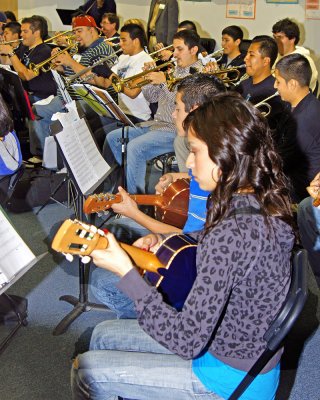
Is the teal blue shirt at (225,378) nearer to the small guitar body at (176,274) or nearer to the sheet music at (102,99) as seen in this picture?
the small guitar body at (176,274)

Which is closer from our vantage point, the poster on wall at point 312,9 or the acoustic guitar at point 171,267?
the acoustic guitar at point 171,267

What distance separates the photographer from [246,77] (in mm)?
4660

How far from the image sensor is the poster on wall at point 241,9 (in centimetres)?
699

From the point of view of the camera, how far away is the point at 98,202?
2053mm

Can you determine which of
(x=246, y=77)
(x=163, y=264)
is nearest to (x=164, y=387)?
(x=163, y=264)

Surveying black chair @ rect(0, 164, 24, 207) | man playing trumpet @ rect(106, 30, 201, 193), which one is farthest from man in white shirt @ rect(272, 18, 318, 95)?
black chair @ rect(0, 164, 24, 207)

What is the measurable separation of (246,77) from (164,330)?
369 cm

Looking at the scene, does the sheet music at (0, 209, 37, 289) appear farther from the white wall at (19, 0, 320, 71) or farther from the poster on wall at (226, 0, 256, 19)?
the poster on wall at (226, 0, 256, 19)

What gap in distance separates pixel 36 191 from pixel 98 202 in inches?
93.5

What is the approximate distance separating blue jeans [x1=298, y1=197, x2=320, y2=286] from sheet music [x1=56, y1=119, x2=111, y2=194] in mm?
1131

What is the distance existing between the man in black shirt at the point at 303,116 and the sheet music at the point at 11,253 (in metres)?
2.07

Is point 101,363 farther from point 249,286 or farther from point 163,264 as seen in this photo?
point 249,286

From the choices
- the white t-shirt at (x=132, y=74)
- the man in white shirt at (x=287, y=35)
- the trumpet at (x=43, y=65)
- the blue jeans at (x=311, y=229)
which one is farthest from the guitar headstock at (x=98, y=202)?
the man in white shirt at (x=287, y=35)

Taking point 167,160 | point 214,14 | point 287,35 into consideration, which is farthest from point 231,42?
point 167,160
